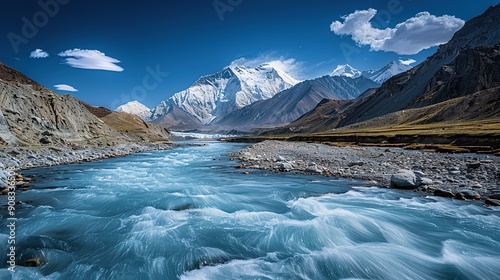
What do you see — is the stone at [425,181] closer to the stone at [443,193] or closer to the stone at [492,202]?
the stone at [443,193]

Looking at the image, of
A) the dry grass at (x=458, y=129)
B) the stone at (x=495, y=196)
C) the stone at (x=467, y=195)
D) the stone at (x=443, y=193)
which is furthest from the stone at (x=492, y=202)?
the dry grass at (x=458, y=129)

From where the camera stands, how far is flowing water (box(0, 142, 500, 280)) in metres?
8.02

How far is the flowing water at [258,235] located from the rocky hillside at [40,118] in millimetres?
33054

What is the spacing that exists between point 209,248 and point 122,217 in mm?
5730

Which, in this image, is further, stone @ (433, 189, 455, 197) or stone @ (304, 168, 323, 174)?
stone @ (304, 168, 323, 174)

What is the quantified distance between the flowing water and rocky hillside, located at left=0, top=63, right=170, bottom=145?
33.1 m

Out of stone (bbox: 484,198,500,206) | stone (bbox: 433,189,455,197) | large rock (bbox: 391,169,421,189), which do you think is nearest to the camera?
stone (bbox: 484,198,500,206)

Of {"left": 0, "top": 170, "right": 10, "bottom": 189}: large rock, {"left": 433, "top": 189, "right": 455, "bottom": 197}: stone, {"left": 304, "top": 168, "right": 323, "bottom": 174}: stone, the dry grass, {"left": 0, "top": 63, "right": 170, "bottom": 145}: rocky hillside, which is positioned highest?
{"left": 0, "top": 63, "right": 170, "bottom": 145}: rocky hillside

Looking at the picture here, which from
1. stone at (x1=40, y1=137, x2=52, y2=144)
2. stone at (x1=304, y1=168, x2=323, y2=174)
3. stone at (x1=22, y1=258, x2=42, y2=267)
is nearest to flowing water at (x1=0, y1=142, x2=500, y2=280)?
stone at (x1=22, y1=258, x2=42, y2=267)

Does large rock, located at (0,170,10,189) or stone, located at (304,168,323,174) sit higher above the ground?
large rock, located at (0,170,10,189)

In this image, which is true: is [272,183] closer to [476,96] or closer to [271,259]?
[271,259]

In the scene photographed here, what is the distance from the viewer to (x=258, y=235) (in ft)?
34.2

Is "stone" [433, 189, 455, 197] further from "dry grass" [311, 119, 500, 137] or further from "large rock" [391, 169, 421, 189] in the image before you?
"dry grass" [311, 119, 500, 137]

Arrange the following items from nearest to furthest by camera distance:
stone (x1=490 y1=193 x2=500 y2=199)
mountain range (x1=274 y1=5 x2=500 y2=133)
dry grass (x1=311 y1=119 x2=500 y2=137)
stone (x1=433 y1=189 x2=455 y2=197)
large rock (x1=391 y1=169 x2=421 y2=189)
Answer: stone (x1=490 y1=193 x2=500 y2=199), stone (x1=433 y1=189 x2=455 y2=197), large rock (x1=391 y1=169 x2=421 y2=189), dry grass (x1=311 y1=119 x2=500 y2=137), mountain range (x1=274 y1=5 x2=500 y2=133)
